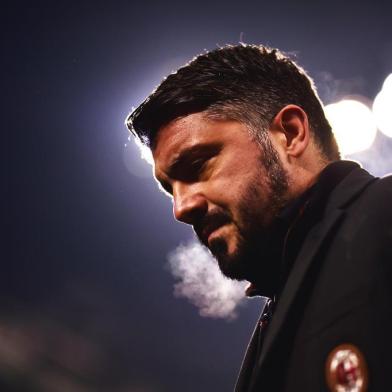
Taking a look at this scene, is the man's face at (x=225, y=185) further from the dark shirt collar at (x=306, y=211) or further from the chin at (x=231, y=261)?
the dark shirt collar at (x=306, y=211)

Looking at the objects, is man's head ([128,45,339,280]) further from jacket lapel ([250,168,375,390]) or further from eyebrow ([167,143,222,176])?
jacket lapel ([250,168,375,390])

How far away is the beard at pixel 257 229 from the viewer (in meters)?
1.78

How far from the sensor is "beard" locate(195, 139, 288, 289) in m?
1.78

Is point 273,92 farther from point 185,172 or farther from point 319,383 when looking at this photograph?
point 319,383

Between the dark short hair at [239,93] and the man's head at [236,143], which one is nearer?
the man's head at [236,143]

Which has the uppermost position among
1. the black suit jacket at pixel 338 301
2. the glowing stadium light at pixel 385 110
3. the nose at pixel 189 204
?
the glowing stadium light at pixel 385 110

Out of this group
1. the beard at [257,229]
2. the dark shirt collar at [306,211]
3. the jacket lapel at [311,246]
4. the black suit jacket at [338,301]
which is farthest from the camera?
the beard at [257,229]

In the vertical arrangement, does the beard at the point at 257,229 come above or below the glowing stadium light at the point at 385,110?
below

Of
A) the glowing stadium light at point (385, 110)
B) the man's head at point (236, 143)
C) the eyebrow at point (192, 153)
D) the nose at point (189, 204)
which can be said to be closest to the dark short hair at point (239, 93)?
the man's head at point (236, 143)

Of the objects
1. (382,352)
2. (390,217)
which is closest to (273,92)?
(390,217)

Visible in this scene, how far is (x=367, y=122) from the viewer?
5.88m

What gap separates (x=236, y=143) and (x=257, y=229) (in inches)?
19.4

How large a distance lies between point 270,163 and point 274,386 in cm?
108

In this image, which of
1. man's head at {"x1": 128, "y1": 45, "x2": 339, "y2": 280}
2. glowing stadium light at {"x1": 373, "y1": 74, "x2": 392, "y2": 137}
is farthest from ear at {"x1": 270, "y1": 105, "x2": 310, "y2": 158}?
glowing stadium light at {"x1": 373, "y1": 74, "x2": 392, "y2": 137}
